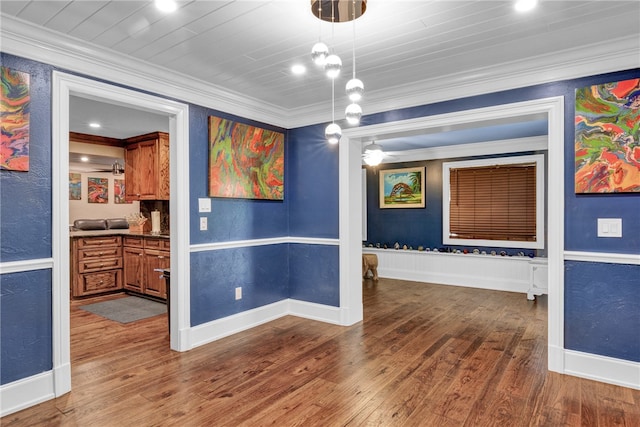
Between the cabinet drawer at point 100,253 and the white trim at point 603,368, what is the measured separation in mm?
5723

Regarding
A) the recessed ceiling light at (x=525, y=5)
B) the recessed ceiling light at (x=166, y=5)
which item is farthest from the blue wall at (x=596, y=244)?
the recessed ceiling light at (x=166, y=5)

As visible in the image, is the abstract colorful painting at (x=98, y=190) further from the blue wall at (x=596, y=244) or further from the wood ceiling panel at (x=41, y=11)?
the blue wall at (x=596, y=244)

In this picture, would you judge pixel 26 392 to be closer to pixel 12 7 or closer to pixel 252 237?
pixel 252 237

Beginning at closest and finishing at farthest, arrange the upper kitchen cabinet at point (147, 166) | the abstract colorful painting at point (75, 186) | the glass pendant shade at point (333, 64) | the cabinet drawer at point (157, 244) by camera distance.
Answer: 1. the glass pendant shade at point (333, 64)
2. the cabinet drawer at point (157, 244)
3. the upper kitchen cabinet at point (147, 166)
4. the abstract colorful painting at point (75, 186)

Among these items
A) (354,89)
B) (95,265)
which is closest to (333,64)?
(354,89)

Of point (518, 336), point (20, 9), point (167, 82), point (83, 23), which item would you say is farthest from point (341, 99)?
point (518, 336)

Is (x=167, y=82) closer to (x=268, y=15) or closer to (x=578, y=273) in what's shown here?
(x=268, y=15)

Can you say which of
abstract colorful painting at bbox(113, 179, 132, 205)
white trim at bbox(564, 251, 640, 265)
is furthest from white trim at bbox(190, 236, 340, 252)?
abstract colorful painting at bbox(113, 179, 132, 205)

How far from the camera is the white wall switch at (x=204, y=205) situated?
349cm

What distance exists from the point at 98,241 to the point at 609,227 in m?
6.03

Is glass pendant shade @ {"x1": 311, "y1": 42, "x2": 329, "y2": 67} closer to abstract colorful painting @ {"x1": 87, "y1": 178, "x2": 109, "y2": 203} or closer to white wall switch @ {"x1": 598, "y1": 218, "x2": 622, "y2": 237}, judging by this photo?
white wall switch @ {"x1": 598, "y1": 218, "x2": 622, "y2": 237}

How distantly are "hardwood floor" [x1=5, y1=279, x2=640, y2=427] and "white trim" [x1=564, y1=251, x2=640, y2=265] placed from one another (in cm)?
90

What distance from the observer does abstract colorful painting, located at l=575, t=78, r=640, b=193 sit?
261 centimetres

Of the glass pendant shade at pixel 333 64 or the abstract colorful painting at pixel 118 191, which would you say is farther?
the abstract colorful painting at pixel 118 191
